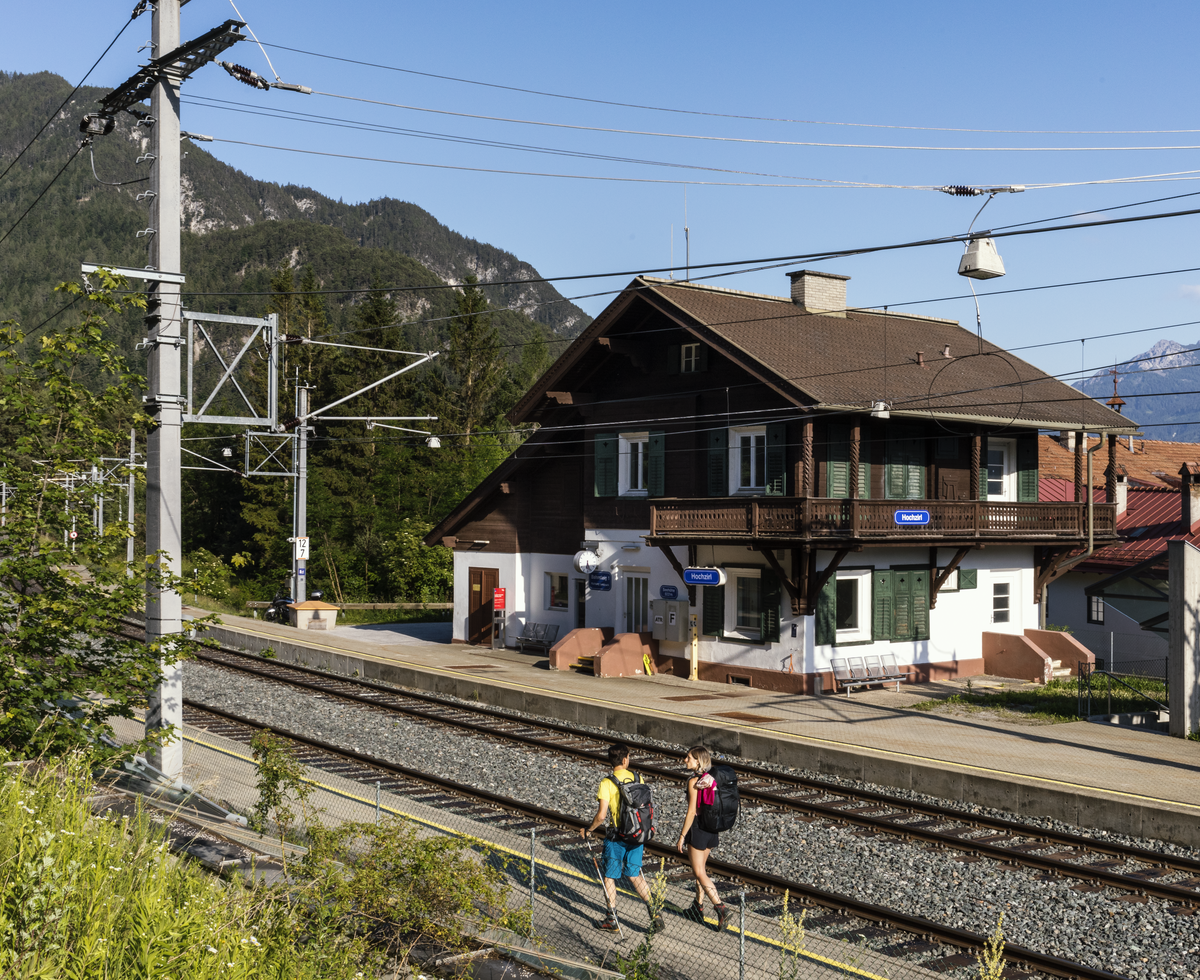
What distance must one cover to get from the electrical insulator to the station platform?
41.4ft

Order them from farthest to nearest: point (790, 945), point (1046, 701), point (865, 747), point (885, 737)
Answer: point (1046, 701) < point (885, 737) < point (865, 747) < point (790, 945)

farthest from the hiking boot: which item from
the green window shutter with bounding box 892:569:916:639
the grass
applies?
the green window shutter with bounding box 892:569:916:639

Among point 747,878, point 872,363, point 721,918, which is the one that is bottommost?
point 747,878

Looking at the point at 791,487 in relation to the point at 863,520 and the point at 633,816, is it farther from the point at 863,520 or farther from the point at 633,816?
the point at 633,816

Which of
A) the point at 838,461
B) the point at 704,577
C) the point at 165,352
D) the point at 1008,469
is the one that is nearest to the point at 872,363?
the point at 838,461

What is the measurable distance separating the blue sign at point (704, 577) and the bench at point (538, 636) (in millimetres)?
7379

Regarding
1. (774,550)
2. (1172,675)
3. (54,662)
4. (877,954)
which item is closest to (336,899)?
(54,662)

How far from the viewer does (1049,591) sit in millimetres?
35281

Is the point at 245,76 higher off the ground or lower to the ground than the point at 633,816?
higher

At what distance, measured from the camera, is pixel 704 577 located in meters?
26.3

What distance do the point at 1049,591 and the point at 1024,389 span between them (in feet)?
26.0

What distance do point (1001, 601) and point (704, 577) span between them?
875cm

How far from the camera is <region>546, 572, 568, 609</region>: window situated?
3338 cm

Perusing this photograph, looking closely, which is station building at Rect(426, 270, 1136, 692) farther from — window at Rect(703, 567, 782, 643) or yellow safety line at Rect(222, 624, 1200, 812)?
yellow safety line at Rect(222, 624, 1200, 812)
